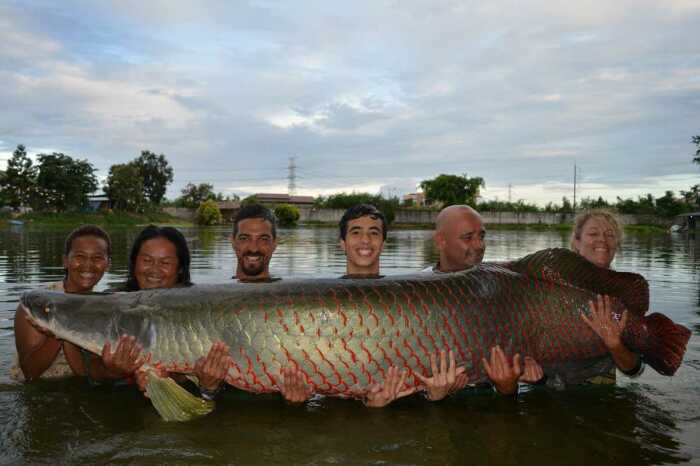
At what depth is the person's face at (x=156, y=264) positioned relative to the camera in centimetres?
451

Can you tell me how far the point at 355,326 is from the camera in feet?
11.3

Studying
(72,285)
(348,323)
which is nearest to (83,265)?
(72,285)

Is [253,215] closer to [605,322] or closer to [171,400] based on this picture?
[171,400]

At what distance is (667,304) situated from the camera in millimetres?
9258

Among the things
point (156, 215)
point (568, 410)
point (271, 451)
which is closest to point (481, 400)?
point (568, 410)

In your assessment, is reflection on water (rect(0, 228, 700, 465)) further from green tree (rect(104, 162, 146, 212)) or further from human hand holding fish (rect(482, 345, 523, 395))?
green tree (rect(104, 162, 146, 212))

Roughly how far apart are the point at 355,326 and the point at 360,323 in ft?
0.12

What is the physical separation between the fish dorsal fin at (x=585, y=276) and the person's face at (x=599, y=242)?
87cm

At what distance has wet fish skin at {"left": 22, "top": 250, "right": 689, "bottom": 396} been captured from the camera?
Answer: 11.3ft

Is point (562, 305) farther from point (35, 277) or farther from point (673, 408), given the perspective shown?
point (35, 277)

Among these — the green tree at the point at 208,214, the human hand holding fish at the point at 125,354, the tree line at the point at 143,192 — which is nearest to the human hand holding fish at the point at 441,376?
the human hand holding fish at the point at 125,354

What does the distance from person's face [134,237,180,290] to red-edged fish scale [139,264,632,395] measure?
3.12 feet

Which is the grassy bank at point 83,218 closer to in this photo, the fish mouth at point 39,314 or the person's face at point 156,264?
the person's face at point 156,264

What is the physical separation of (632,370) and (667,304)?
6259 millimetres
